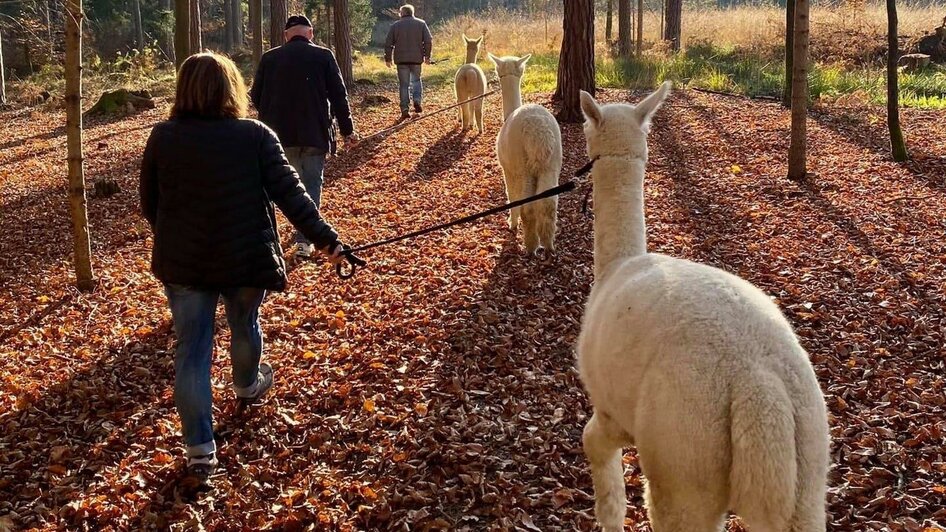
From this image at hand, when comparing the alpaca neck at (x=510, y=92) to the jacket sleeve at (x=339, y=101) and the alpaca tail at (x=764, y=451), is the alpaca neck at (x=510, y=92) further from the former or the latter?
the alpaca tail at (x=764, y=451)

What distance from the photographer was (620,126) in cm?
360

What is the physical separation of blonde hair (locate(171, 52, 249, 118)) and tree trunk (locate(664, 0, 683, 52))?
2275 centimetres

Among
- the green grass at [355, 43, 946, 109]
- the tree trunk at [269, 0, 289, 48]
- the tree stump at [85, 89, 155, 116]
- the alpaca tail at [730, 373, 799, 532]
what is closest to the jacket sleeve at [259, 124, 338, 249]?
the alpaca tail at [730, 373, 799, 532]

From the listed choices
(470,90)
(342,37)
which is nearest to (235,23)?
(342,37)

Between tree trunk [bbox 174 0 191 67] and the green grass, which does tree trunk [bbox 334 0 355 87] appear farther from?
tree trunk [bbox 174 0 191 67]

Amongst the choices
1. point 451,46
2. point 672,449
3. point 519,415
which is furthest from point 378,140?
point 451,46

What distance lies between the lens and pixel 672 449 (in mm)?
2379

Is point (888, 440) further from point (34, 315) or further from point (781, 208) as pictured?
point (34, 315)

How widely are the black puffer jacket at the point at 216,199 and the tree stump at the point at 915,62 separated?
748 inches

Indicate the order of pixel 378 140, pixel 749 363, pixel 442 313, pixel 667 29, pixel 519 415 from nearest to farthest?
pixel 749 363 → pixel 519 415 → pixel 442 313 → pixel 378 140 → pixel 667 29

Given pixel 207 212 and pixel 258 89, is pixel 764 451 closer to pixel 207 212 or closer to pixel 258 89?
pixel 207 212

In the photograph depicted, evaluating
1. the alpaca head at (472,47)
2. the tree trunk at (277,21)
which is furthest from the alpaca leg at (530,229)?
the tree trunk at (277,21)

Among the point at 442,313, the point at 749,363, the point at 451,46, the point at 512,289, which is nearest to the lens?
the point at 749,363

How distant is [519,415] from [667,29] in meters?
23.1
